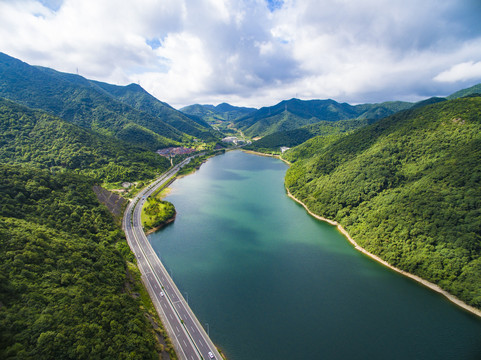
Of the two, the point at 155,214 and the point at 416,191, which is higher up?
the point at 416,191

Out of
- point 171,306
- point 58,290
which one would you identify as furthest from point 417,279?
point 58,290

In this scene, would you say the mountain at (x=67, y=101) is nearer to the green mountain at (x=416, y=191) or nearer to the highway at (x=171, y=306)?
the highway at (x=171, y=306)

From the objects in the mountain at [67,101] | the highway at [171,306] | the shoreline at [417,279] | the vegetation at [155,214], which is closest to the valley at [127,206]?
the vegetation at [155,214]

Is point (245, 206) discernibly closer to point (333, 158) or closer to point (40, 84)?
point (333, 158)

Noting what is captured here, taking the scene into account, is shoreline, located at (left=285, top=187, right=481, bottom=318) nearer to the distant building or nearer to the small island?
the small island

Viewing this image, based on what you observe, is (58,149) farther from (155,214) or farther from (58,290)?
(58,290)

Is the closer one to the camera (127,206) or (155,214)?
(155,214)

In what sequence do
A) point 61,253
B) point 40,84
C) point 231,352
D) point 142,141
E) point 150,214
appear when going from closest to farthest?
point 231,352, point 61,253, point 150,214, point 142,141, point 40,84

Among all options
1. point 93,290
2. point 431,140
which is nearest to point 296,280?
point 93,290
